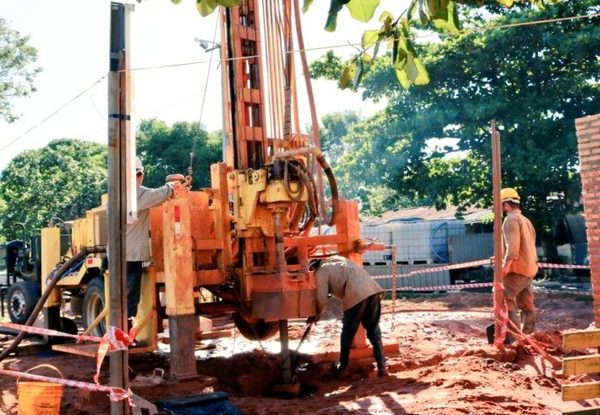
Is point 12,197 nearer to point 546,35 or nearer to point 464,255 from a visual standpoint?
point 464,255

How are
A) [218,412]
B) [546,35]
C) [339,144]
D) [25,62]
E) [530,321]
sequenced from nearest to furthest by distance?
1. [218,412]
2. [530,321]
3. [546,35]
4. [25,62]
5. [339,144]

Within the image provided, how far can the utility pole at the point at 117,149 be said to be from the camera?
5.26 metres

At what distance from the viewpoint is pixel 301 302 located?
7.90 m

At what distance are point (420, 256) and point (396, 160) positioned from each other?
3.32 meters

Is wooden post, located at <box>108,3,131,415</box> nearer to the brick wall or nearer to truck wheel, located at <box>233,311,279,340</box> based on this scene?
truck wheel, located at <box>233,311,279,340</box>

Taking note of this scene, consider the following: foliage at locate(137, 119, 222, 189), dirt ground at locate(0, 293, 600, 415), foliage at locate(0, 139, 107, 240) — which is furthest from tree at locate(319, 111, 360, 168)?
dirt ground at locate(0, 293, 600, 415)

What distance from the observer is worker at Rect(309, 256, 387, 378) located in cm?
811

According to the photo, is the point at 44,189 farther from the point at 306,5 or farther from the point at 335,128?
the point at 335,128

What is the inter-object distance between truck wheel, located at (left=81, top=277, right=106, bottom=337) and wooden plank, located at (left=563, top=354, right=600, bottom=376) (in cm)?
604

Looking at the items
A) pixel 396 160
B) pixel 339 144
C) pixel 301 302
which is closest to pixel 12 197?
pixel 396 160

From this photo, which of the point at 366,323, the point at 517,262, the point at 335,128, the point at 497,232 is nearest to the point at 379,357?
the point at 366,323

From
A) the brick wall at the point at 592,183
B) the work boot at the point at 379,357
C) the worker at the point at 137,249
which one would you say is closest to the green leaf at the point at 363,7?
the worker at the point at 137,249

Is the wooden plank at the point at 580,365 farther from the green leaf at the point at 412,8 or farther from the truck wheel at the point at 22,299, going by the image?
the truck wheel at the point at 22,299

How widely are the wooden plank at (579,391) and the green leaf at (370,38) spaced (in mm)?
2871
